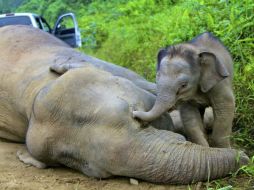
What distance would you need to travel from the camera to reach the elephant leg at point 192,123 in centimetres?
397

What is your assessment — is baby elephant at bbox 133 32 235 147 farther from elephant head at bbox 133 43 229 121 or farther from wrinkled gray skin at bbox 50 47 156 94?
wrinkled gray skin at bbox 50 47 156 94

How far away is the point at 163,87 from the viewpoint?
12.0 ft

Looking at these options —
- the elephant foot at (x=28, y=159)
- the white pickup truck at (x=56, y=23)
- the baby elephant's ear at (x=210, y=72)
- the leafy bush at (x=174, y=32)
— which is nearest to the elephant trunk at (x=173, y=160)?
the baby elephant's ear at (x=210, y=72)

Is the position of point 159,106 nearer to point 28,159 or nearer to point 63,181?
point 63,181

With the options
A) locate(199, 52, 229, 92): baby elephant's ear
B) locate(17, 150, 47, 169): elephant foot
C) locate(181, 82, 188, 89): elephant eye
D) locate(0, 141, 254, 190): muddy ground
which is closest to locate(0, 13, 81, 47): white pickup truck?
locate(17, 150, 47, 169): elephant foot

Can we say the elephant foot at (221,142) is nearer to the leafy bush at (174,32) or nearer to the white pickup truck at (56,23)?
the leafy bush at (174,32)

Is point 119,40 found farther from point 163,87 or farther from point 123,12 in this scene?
point 163,87

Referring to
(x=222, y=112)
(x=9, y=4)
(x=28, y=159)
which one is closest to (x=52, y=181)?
(x=28, y=159)

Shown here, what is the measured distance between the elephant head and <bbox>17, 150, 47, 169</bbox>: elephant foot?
0.98 m

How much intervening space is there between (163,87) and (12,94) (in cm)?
167

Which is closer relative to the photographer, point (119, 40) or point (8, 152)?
point (8, 152)

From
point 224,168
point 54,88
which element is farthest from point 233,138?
point 54,88

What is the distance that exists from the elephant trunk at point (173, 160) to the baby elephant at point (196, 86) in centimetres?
18

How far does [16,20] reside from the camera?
12.1 m
